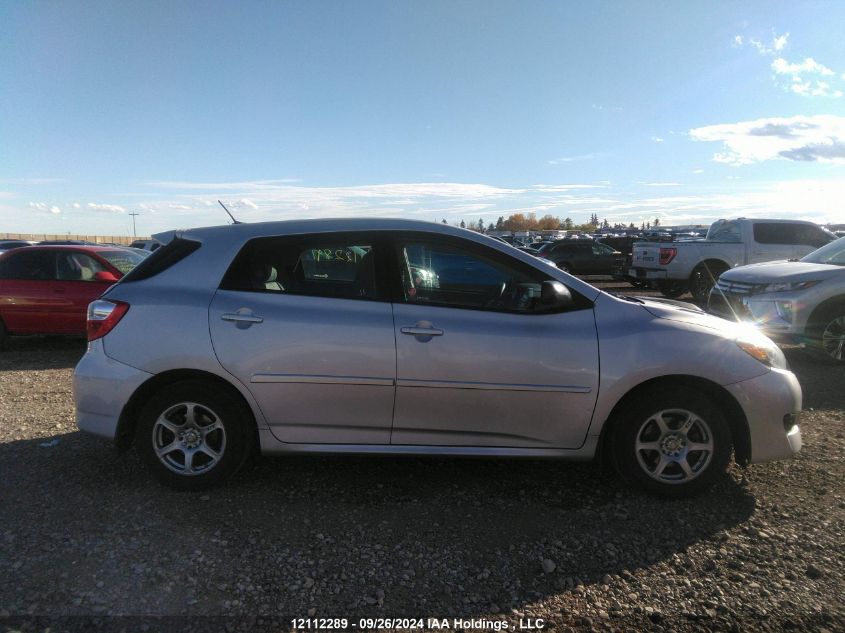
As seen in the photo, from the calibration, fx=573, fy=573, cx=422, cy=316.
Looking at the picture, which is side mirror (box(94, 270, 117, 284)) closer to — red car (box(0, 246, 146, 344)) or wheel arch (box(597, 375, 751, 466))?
red car (box(0, 246, 146, 344))

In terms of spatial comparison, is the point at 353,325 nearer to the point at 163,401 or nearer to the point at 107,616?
the point at 163,401

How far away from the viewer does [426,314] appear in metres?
3.46

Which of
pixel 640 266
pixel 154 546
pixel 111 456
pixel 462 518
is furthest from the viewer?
pixel 640 266

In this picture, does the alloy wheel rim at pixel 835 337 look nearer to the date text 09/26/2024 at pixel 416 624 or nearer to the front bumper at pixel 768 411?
the front bumper at pixel 768 411

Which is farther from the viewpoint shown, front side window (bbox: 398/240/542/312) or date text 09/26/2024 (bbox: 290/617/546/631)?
front side window (bbox: 398/240/542/312)

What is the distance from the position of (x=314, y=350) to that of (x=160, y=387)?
40.4 inches

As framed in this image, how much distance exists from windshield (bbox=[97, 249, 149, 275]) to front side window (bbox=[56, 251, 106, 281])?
0.56ft

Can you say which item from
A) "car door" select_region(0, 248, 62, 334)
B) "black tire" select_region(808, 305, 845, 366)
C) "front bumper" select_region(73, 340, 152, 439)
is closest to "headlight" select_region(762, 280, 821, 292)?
"black tire" select_region(808, 305, 845, 366)

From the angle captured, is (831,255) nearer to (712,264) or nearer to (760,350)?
(712,264)

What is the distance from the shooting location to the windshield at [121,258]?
27.1 ft

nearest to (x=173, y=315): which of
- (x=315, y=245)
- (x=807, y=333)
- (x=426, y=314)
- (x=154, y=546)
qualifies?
(x=315, y=245)

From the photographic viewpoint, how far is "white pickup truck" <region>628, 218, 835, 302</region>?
508 inches

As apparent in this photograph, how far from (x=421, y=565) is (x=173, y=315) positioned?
6.78 feet

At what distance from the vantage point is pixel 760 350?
3543mm
